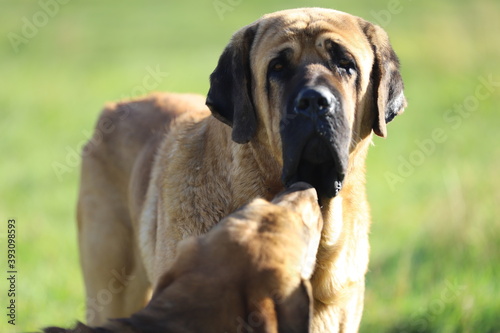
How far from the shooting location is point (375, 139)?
15.8 metres

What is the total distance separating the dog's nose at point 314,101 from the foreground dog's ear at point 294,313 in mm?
1194

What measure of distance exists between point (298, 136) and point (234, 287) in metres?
Result: 1.19

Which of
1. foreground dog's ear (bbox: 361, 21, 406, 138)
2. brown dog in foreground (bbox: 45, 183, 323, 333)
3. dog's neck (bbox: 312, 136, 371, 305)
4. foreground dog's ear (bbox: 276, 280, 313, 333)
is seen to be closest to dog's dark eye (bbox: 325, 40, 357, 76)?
foreground dog's ear (bbox: 361, 21, 406, 138)

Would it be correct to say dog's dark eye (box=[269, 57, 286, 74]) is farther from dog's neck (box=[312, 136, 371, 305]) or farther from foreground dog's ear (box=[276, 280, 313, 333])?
foreground dog's ear (box=[276, 280, 313, 333])

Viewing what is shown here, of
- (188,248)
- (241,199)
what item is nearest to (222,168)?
(241,199)

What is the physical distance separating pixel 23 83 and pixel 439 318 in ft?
53.0

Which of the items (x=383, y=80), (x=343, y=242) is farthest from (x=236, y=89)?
(x=343, y=242)

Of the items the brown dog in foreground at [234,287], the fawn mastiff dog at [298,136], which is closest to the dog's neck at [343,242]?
the fawn mastiff dog at [298,136]

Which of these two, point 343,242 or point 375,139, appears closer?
point 343,242

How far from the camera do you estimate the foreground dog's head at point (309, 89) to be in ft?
15.3

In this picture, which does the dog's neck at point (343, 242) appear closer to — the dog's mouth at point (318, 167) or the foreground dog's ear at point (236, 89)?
the dog's mouth at point (318, 167)

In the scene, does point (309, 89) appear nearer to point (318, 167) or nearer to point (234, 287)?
point (318, 167)

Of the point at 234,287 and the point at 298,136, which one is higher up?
the point at 298,136

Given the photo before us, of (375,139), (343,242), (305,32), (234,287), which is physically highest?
(305,32)
